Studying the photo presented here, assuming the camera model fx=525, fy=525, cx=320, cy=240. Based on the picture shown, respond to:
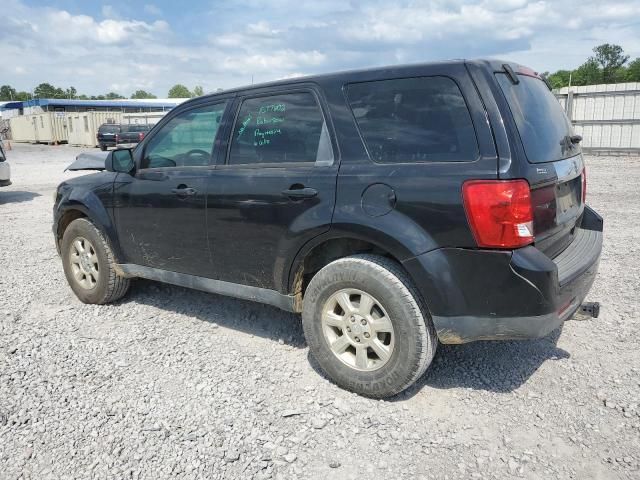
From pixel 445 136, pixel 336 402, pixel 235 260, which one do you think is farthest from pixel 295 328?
pixel 445 136

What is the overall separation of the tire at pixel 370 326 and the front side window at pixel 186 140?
55.5 inches

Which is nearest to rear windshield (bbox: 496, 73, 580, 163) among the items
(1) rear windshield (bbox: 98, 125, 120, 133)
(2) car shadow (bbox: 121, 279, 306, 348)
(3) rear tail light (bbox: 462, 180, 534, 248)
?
(3) rear tail light (bbox: 462, 180, 534, 248)

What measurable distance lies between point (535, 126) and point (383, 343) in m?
1.49

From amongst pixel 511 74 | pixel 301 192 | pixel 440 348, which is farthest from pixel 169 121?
pixel 440 348

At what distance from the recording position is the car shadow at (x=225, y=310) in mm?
4129

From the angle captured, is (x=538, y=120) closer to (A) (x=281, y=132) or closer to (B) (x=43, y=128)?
(A) (x=281, y=132)

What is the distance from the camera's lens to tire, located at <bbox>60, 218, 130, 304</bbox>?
177 inches

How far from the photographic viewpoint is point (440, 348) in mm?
3746

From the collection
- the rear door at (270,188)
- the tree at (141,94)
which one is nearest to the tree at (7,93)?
the tree at (141,94)

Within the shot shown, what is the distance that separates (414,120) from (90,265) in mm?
3243

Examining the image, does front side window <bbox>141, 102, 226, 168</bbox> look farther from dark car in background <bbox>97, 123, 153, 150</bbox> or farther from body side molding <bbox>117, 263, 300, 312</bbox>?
dark car in background <bbox>97, 123, 153, 150</bbox>

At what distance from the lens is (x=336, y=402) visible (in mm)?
3096

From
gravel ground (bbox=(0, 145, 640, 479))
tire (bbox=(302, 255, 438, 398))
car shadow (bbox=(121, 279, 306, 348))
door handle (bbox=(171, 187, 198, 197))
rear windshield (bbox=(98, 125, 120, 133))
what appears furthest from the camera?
rear windshield (bbox=(98, 125, 120, 133))

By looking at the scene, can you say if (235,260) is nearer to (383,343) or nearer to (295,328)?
(295,328)
